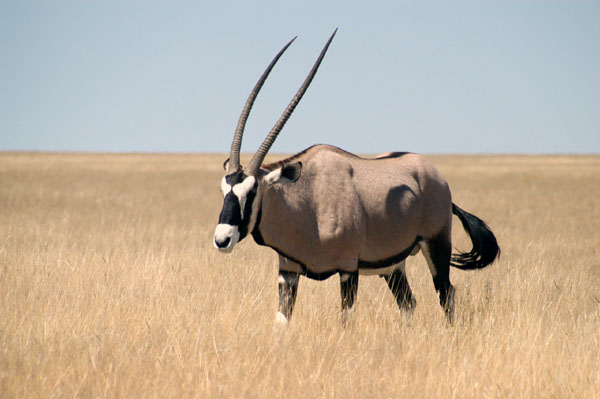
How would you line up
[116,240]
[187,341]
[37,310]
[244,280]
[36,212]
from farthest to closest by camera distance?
[36,212], [116,240], [244,280], [37,310], [187,341]

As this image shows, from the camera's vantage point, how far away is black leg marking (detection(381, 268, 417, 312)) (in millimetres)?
6492

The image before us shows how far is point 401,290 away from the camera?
6512 millimetres

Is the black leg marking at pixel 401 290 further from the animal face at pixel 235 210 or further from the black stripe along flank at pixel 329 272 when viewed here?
the animal face at pixel 235 210

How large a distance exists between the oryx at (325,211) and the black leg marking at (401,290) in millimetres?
242

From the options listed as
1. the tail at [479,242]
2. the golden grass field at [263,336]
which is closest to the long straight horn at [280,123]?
the golden grass field at [263,336]

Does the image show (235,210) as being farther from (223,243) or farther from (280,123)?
(280,123)

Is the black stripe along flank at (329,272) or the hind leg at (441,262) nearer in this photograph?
the black stripe along flank at (329,272)

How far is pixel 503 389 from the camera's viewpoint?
14.6ft

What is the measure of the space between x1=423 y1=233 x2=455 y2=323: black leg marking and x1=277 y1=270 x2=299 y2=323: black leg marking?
1519 mm

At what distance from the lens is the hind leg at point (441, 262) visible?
21.0 ft

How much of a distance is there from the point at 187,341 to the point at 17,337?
1.38 m

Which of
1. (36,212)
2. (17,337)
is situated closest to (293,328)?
(17,337)

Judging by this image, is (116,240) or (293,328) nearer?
(293,328)

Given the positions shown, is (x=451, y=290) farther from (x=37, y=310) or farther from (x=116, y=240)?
(x=116, y=240)
